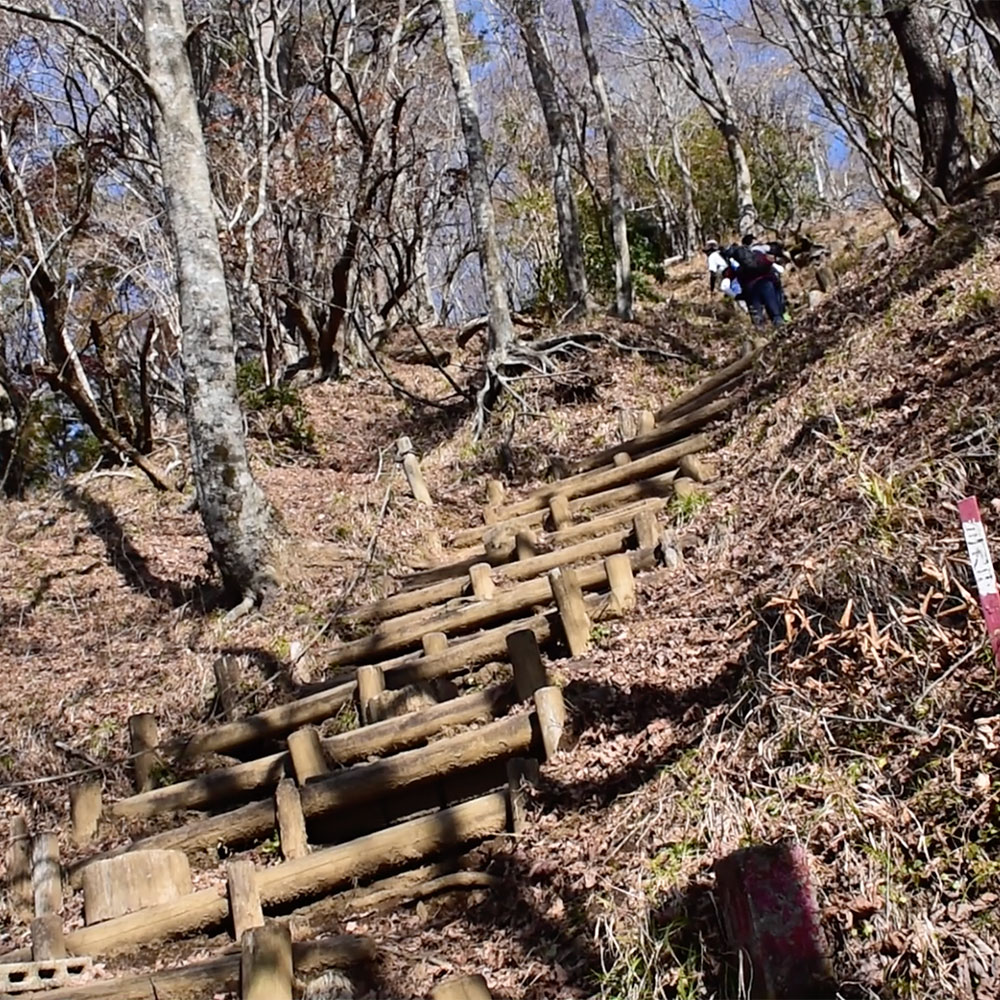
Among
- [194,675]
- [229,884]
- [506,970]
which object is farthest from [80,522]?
[506,970]

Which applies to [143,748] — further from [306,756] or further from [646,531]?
[646,531]

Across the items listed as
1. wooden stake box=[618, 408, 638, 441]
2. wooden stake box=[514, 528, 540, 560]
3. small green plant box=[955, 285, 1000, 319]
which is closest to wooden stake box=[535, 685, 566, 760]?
wooden stake box=[514, 528, 540, 560]

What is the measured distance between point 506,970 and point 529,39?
15.2 metres

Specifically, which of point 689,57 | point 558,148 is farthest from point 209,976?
point 689,57

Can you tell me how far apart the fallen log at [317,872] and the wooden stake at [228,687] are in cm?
225

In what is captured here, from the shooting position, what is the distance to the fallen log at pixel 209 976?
12.2 feet

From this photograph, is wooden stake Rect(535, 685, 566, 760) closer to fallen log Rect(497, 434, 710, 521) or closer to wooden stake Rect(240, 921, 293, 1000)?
wooden stake Rect(240, 921, 293, 1000)

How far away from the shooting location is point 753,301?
44.7ft

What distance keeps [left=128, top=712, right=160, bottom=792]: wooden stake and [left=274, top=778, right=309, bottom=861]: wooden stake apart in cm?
144

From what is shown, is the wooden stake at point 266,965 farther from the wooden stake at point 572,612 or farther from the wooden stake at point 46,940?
the wooden stake at point 572,612

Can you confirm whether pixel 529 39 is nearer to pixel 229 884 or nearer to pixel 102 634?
pixel 102 634

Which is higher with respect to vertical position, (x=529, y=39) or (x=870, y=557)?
(x=529, y=39)

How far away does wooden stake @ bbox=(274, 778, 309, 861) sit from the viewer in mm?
4801

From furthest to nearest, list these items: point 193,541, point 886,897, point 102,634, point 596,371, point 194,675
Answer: point 596,371
point 193,541
point 102,634
point 194,675
point 886,897
